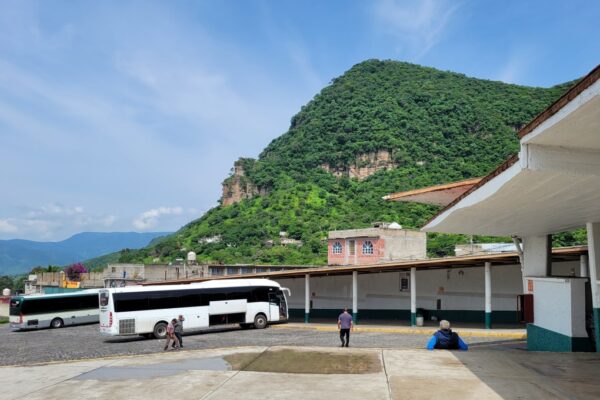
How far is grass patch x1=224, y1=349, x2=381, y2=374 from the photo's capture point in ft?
39.4

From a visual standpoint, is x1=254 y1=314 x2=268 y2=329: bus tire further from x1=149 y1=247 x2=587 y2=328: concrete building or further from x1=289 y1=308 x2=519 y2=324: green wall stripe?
x1=289 y1=308 x2=519 y2=324: green wall stripe

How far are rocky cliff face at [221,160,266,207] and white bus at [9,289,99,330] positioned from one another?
334ft

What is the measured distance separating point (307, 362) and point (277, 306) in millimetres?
16039

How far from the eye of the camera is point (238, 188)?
459 feet

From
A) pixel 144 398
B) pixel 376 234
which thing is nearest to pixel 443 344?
pixel 144 398

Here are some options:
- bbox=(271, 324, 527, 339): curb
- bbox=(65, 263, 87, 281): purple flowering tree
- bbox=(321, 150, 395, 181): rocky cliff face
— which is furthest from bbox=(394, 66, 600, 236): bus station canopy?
bbox=(321, 150, 395, 181): rocky cliff face

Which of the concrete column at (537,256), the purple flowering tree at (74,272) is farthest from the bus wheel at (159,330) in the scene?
the purple flowering tree at (74,272)

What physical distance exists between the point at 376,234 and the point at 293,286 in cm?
2156

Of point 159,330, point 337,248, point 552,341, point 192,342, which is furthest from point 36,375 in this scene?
point 337,248

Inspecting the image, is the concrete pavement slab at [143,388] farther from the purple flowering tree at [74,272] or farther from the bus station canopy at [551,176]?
the purple flowering tree at [74,272]

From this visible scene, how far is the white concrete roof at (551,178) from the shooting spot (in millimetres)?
6219

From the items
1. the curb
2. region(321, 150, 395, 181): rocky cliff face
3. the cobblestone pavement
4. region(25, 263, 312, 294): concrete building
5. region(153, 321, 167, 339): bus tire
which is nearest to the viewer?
the cobblestone pavement

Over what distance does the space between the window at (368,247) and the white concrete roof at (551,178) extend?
43191 millimetres

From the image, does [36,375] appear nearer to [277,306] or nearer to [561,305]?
[561,305]
